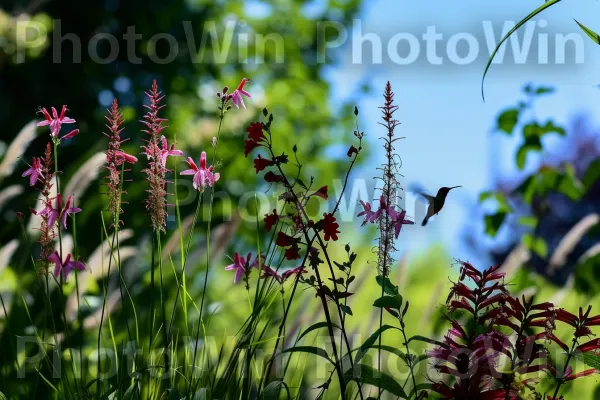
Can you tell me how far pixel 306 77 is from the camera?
10422 mm

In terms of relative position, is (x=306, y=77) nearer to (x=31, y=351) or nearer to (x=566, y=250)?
(x=566, y=250)

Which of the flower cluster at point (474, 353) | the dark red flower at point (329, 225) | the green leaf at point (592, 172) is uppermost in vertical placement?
the green leaf at point (592, 172)

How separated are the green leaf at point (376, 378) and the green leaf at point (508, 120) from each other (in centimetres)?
186

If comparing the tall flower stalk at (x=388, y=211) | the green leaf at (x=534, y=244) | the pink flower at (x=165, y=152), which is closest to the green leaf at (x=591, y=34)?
the tall flower stalk at (x=388, y=211)

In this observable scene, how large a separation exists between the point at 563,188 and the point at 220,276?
776cm

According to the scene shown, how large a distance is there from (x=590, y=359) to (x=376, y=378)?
432 millimetres

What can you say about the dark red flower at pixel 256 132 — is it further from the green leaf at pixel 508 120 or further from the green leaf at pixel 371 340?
the green leaf at pixel 508 120

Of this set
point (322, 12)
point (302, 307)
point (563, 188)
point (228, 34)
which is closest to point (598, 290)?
point (563, 188)

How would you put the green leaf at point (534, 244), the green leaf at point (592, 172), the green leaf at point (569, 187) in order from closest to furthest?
the green leaf at point (592, 172) → the green leaf at point (569, 187) → the green leaf at point (534, 244)

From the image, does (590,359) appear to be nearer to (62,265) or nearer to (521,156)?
(62,265)

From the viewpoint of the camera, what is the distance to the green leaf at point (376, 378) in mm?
1402

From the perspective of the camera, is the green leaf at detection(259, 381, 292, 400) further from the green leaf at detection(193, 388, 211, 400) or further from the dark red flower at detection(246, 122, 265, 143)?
the dark red flower at detection(246, 122, 265, 143)

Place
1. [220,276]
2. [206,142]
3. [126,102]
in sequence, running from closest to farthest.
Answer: [206,142] → [126,102] → [220,276]

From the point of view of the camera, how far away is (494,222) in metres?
3.00
